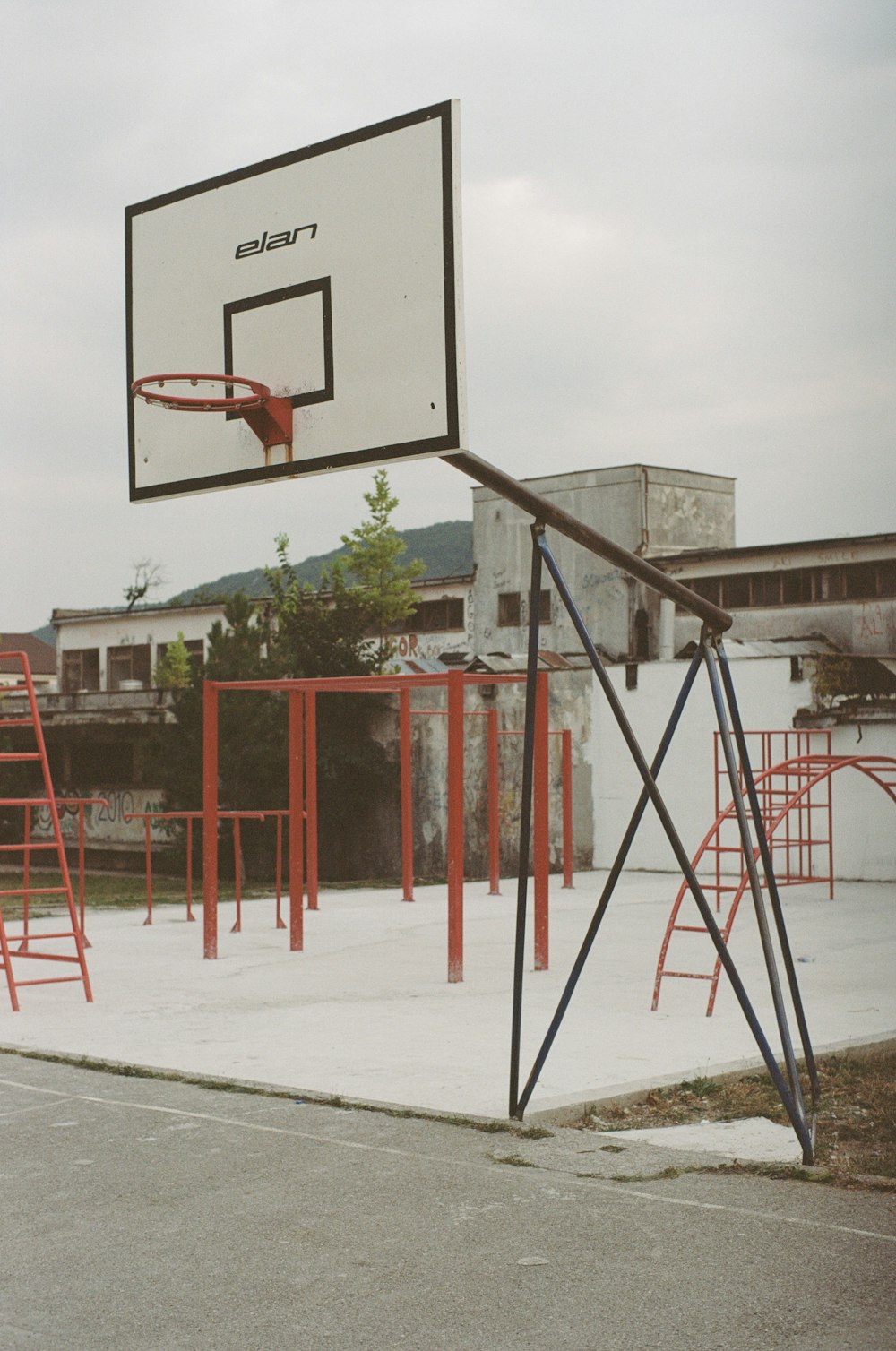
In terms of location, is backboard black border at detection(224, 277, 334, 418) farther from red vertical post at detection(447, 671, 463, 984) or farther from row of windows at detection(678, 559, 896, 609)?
row of windows at detection(678, 559, 896, 609)

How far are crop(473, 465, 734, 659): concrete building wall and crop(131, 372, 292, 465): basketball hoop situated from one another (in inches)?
1227

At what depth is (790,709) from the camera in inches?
778

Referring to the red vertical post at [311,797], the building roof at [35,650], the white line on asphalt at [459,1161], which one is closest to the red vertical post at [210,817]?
the red vertical post at [311,797]

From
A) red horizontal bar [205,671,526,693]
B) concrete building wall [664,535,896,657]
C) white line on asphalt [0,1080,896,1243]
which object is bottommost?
white line on asphalt [0,1080,896,1243]

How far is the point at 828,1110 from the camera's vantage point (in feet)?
20.2

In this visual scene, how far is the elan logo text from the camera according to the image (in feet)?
24.2

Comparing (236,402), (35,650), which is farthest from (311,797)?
(35,650)

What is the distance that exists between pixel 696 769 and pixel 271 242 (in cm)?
1430

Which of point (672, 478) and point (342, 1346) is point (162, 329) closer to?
point (342, 1346)

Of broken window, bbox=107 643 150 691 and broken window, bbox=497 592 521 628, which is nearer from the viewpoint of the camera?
broken window, bbox=497 592 521 628

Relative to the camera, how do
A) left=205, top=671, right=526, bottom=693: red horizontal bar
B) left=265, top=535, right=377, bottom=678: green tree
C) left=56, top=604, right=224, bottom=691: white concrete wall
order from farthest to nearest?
left=56, top=604, right=224, bottom=691: white concrete wall, left=265, top=535, right=377, bottom=678: green tree, left=205, top=671, right=526, bottom=693: red horizontal bar

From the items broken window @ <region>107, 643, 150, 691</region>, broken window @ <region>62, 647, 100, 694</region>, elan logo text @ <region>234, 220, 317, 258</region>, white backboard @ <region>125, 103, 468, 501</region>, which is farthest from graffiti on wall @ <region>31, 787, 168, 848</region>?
elan logo text @ <region>234, 220, 317, 258</region>

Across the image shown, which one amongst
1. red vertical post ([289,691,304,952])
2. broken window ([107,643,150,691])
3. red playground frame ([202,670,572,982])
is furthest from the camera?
broken window ([107,643,150,691])

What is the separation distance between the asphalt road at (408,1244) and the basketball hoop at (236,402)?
10.4 ft
